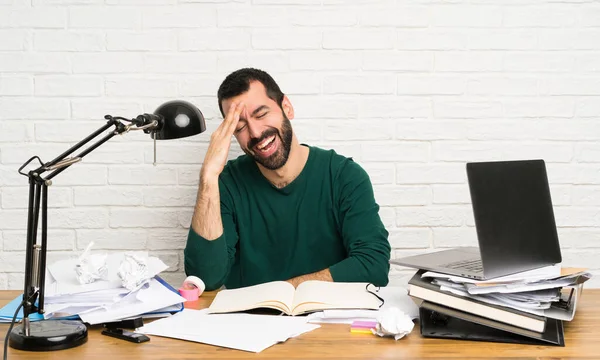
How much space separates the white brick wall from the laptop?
99 centimetres

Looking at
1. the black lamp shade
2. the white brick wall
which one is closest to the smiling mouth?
the white brick wall

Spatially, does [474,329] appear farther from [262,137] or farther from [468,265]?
[262,137]

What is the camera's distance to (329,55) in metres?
2.51

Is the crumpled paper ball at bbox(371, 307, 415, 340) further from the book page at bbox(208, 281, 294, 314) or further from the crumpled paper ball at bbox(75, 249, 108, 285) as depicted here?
the crumpled paper ball at bbox(75, 249, 108, 285)

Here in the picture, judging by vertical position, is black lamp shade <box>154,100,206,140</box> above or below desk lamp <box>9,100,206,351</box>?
above

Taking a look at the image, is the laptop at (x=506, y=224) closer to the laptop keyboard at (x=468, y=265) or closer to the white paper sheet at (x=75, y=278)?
the laptop keyboard at (x=468, y=265)

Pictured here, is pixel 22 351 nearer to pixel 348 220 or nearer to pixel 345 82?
pixel 348 220

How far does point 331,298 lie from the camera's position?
1564 mm

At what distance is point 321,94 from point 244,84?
1.21ft

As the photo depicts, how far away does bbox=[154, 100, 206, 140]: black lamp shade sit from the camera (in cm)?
157

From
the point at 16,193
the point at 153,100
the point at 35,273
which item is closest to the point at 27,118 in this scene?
the point at 16,193

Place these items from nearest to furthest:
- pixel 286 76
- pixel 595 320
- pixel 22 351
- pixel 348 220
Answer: pixel 22 351 → pixel 595 320 → pixel 348 220 → pixel 286 76

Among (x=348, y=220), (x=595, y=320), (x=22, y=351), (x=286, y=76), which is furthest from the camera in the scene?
(x=286, y=76)

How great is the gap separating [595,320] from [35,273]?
47.4 inches
